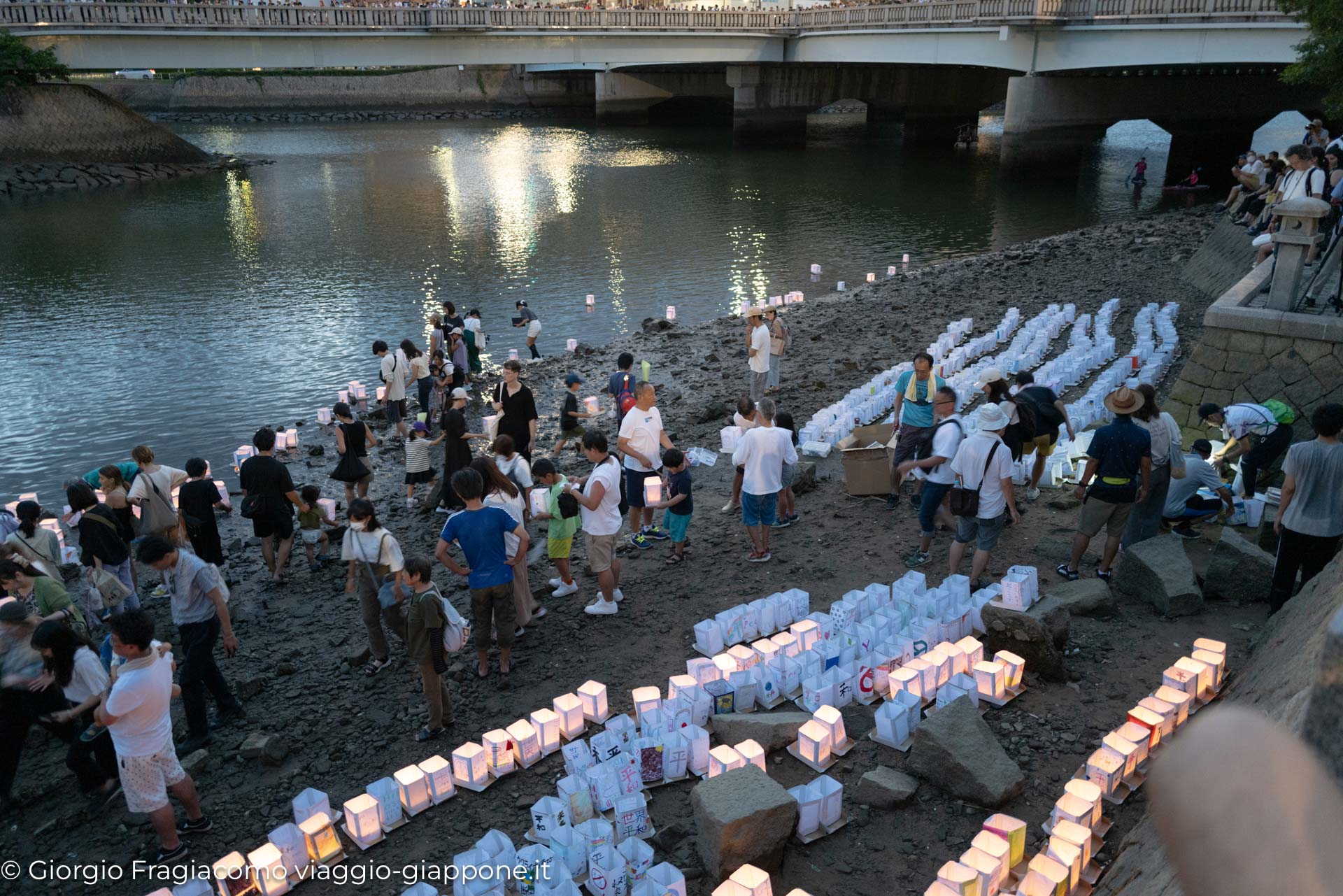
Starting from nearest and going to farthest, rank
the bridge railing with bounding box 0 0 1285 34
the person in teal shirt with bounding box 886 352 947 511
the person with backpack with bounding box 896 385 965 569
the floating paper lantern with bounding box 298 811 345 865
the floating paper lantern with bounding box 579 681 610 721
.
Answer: the floating paper lantern with bounding box 298 811 345 865 < the floating paper lantern with bounding box 579 681 610 721 < the person with backpack with bounding box 896 385 965 569 < the person in teal shirt with bounding box 886 352 947 511 < the bridge railing with bounding box 0 0 1285 34

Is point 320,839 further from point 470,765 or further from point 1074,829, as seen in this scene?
point 1074,829

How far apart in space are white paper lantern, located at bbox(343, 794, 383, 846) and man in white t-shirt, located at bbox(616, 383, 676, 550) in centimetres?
440

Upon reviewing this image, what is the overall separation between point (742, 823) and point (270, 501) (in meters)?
6.36

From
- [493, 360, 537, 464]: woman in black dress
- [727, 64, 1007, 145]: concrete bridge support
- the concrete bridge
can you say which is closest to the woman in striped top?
[493, 360, 537, 464]: woman in black dress

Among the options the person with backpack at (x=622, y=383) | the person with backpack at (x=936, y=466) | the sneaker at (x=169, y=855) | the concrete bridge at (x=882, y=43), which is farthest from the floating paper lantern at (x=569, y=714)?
the concrete bridge at (x=882, y=43)

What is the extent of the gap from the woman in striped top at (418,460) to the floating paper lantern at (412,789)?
580 centimetres

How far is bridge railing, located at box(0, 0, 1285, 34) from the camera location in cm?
3384

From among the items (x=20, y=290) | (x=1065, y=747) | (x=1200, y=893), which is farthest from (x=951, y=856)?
(x=20, y=290)

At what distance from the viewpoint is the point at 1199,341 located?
11641 mm

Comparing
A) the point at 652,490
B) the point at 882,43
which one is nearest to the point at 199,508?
the point at 652,490

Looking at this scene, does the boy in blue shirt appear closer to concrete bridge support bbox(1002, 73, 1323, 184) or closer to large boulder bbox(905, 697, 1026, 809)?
large boulder bbox(905, 697, 1026, 809)

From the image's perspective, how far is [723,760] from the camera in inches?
236

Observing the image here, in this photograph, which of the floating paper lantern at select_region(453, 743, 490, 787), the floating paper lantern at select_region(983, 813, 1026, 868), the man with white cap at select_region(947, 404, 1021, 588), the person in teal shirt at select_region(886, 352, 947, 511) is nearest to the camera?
the floating paper lantern at select_region(983, 813, 1026, 868)

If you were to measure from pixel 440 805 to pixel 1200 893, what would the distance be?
579 cm
